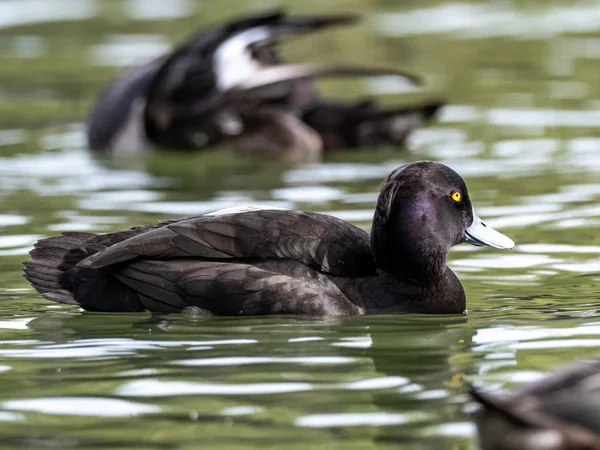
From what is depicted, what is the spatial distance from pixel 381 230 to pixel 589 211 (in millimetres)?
3033

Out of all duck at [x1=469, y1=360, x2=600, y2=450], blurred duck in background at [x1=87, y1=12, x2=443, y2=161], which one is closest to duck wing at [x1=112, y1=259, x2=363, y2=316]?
duck at [x1=469, y1=360, x2=600, y2=450]

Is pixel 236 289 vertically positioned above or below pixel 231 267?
below

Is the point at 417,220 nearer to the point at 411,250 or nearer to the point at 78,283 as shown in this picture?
the point at 411,250

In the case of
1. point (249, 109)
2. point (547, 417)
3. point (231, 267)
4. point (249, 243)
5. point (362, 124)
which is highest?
point (249, 109)

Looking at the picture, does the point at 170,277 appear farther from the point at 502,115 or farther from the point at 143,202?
the point at 502,115

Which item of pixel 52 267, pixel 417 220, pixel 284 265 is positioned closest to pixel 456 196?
pixel 417 220

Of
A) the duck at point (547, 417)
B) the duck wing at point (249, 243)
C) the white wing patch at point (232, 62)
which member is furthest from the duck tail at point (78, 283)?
the white wing patch at point (232, 62)

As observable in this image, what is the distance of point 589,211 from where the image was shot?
10.0m

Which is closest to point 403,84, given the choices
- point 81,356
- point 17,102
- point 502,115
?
point 502,115

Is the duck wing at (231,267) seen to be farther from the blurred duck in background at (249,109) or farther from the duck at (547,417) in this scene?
the blurred duck in background at (249,109)

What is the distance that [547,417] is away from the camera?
4688 millimetres

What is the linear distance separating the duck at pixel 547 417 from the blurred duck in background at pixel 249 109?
26.1ft

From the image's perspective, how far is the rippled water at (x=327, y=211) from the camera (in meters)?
5.62

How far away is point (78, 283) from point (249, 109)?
223 inches
